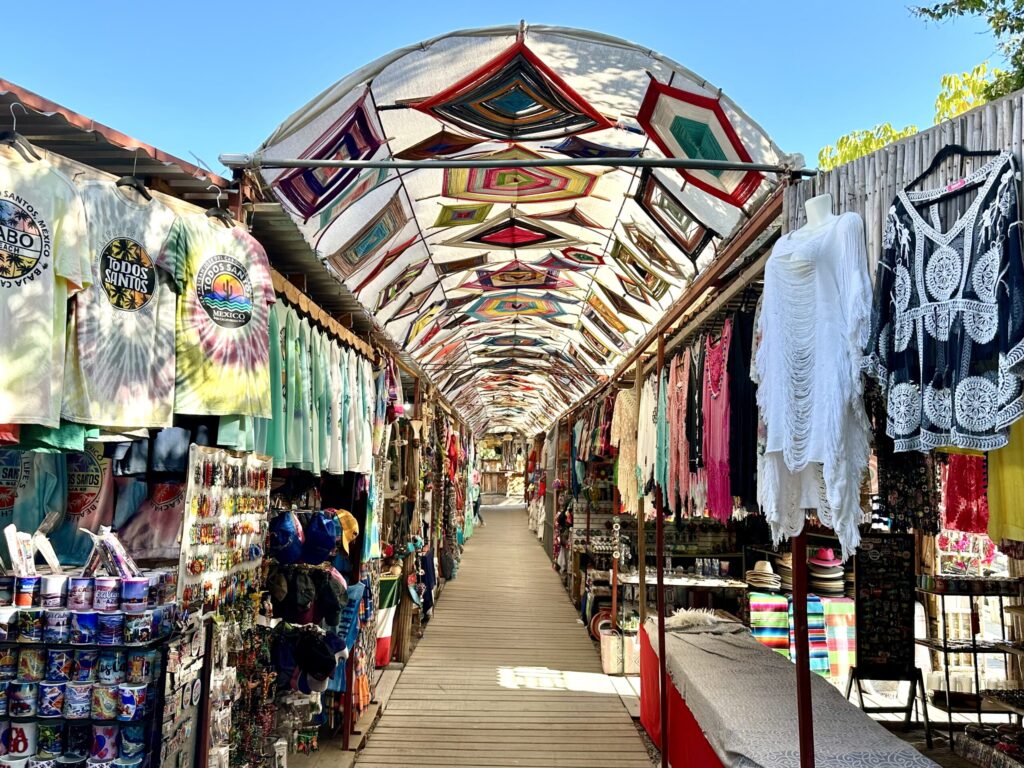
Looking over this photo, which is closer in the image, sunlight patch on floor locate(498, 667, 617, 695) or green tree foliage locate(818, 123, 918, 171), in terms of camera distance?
A: sunlight patch on floor locate(498, 667, 617, 695)

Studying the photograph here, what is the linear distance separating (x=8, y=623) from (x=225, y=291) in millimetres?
1303

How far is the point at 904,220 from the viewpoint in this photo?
6.63ft

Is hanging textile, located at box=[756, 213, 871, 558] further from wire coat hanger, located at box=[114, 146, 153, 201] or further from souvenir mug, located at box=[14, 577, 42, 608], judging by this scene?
souvenir mug, located at box=[14, 577, 42, 608]

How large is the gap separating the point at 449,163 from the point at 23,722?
256 centimetres

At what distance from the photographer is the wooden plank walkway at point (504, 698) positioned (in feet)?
16.6

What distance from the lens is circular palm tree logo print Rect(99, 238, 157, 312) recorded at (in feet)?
7.78

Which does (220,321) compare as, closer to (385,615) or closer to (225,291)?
(225,291)

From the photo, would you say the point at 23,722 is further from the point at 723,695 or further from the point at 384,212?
the point at 384,212

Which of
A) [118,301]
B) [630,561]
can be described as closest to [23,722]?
[118,301]

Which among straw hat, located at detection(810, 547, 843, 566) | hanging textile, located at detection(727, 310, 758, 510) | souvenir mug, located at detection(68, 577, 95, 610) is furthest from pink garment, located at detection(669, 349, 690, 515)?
souvenir mug, located at detection(68, 577, 95, 610)

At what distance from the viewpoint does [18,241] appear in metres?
2.09

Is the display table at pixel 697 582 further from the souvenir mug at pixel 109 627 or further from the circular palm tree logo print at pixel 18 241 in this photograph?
the circular palm tree logo print at pixel 18 241

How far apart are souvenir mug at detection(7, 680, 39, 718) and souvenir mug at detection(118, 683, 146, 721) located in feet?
0.91

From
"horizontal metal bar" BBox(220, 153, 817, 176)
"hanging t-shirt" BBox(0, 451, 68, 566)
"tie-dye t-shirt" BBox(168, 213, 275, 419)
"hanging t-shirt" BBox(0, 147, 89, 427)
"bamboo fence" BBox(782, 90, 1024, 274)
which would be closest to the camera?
"bamboo fence" BBox(782, 90, 1024, 274)
